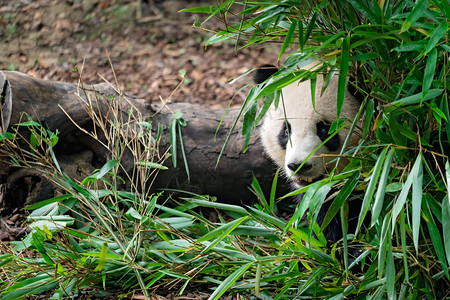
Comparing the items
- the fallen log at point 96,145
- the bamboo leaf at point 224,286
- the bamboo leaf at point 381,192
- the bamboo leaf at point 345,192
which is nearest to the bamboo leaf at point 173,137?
the fallen log at point 96,145

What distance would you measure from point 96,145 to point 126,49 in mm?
2472

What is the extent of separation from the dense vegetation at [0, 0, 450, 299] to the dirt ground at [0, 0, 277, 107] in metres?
2.23

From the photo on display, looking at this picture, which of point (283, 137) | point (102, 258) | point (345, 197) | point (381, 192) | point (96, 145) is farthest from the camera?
point (96, 145)

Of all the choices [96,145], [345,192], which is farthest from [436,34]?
[96,145]

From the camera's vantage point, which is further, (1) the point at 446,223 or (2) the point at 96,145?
(2) the point at 96,145

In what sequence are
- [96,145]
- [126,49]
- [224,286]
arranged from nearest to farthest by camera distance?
[224,286]
[96,145]
[126,49]

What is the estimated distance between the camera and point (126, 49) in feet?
17.5

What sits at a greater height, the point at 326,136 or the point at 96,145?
the point at 326,136

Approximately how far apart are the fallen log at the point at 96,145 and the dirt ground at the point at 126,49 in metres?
1.25

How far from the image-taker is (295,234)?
6.81ft

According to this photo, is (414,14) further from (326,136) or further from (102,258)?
(102,258)

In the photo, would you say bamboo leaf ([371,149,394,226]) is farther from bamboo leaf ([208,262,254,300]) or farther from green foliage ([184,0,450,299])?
bamboo leaf ([208,262,254,300])

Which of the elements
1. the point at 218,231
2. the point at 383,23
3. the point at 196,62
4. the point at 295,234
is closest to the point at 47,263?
the point at 218,231

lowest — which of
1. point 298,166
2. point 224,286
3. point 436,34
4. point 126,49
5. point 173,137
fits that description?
point 126,49
